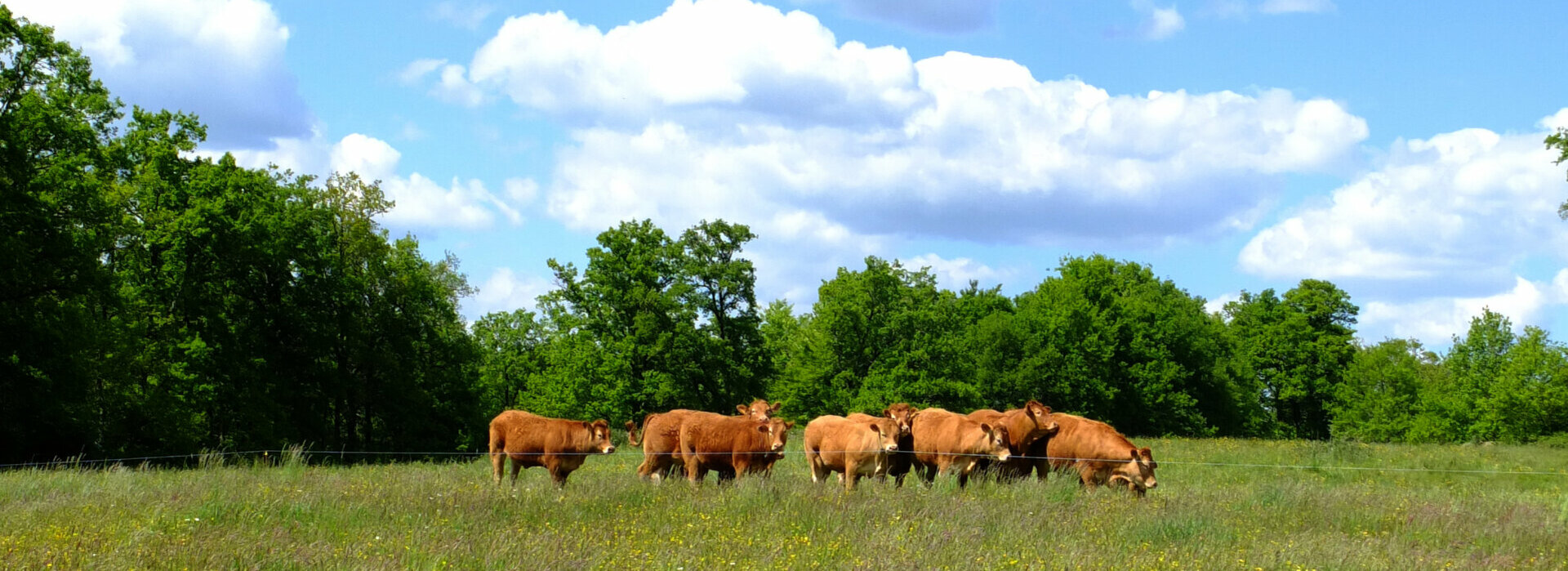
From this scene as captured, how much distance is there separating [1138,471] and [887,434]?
3.68 m

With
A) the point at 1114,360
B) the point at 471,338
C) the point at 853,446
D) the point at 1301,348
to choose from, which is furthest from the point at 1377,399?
the point at 853,446

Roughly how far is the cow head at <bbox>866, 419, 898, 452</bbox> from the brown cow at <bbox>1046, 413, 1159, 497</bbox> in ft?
Result: 9.27

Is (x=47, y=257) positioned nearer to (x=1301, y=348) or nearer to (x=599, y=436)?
(x=599, y=436)

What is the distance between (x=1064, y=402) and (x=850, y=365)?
42.9 ft

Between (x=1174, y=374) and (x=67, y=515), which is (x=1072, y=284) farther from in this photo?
(x=67, y=515)

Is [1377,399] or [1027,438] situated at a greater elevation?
[1377,399]

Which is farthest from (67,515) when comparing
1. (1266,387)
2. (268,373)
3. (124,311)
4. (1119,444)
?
(1266,387)

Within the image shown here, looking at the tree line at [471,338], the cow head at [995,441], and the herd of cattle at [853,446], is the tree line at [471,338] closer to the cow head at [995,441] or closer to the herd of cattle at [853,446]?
the herd of cattle at [853,446]

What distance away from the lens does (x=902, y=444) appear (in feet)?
57.4

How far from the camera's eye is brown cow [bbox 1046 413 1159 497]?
15.4 metres

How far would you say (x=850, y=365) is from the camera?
54.8 meters

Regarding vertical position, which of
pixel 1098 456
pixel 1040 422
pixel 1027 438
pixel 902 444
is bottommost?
pixel 1098 456

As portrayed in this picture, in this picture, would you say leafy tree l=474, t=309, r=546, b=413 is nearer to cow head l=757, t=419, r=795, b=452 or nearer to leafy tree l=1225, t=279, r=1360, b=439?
leafy tree l=1225, t=279, r=1360, b=439

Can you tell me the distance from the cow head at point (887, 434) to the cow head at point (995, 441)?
153 centimetres
